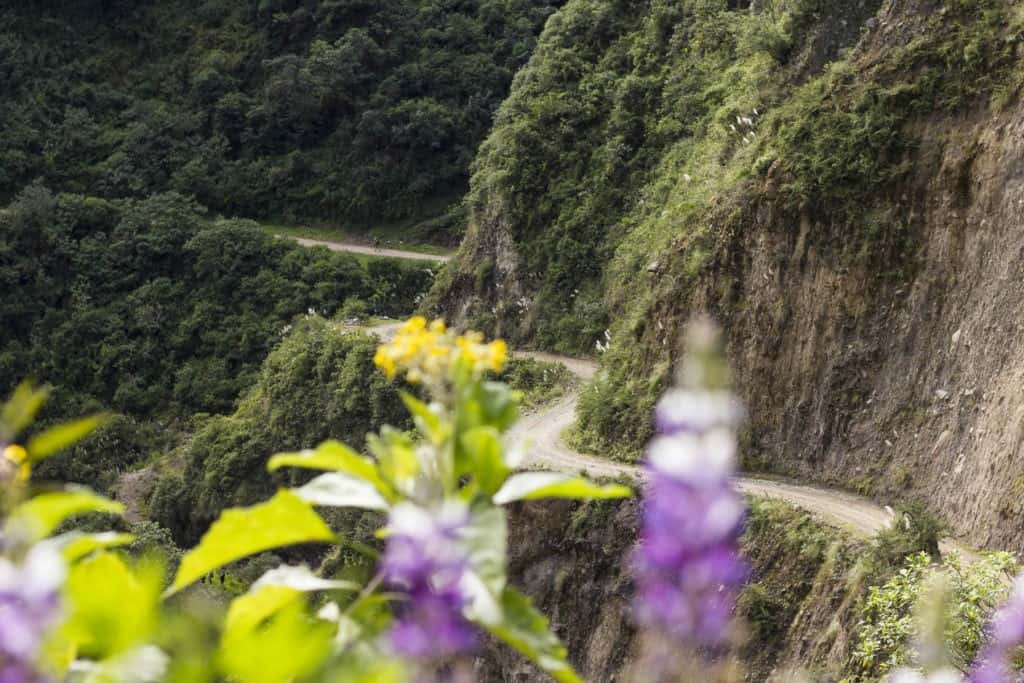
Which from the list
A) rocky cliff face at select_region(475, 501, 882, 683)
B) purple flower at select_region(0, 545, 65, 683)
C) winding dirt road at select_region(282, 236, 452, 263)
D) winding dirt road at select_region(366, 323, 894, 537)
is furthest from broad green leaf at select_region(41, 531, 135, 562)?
winding dirt road at select_region(282, 236, 452, 263)

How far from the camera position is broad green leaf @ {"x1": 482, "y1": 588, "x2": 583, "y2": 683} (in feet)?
8.68

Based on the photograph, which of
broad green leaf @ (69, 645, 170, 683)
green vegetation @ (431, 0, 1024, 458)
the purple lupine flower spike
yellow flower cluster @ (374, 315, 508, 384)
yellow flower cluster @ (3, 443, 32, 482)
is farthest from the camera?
green vegetation @ (431, 0, 1024, 458)

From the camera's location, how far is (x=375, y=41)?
173ft

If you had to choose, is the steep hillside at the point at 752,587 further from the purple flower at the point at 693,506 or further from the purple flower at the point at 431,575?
the purple flower at the point at 693,506

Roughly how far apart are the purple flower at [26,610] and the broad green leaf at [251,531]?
69 cm

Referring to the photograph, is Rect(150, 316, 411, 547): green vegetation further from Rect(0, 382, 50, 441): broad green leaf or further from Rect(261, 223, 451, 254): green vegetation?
Rect(0, 382, 50, 441): broad green leaf

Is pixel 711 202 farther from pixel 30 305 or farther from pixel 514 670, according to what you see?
pixel 30 305

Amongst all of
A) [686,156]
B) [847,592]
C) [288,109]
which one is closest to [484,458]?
[847,592]

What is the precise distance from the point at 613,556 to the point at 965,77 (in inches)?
375

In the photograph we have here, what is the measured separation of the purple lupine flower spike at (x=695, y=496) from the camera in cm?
208

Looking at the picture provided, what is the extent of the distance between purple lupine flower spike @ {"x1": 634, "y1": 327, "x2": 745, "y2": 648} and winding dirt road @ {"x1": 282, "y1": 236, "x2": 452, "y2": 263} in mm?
44535

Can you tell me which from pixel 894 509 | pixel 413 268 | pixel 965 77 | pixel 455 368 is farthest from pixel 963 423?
pixel 413 268

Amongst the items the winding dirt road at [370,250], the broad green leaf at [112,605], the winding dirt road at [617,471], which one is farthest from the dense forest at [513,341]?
the winding dirt road at [370,250]

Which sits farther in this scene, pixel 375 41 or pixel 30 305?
pixel 375 41
